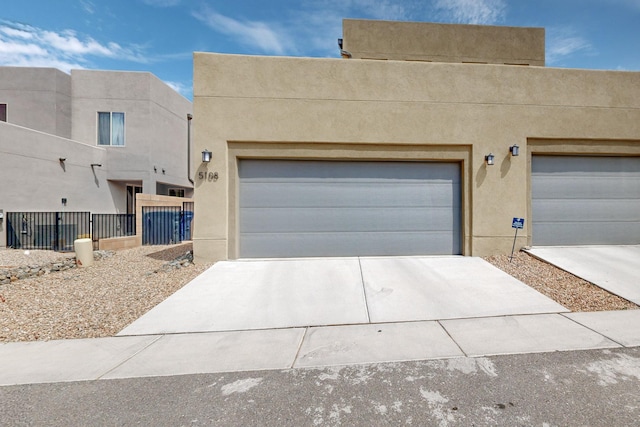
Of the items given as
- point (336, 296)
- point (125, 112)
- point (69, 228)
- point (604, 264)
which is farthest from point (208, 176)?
point (125, 112)

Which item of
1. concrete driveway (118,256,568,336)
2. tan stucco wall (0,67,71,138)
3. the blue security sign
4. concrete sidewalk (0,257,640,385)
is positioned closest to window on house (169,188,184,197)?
tan stucco wall (0,67,71,138)

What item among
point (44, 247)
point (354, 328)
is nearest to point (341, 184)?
point (354, 328)

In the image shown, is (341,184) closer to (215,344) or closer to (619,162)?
(215,344)

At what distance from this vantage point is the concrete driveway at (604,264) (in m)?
5.45

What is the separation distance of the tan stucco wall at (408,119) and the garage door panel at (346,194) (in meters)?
0.53

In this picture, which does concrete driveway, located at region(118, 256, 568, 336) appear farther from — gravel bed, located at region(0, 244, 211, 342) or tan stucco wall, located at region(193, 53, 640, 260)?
tan stucco wall, located at region(193, 53, 640, 260)

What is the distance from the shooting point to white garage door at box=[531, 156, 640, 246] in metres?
8.07

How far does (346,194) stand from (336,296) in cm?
336

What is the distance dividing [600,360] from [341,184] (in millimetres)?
5903

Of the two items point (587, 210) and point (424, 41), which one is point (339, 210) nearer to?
point (587, 210)

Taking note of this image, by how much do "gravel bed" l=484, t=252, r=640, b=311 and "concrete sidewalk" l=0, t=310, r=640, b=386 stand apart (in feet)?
1.56

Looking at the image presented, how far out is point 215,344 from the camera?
3754 mm

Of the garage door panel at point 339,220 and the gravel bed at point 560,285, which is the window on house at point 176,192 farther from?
the gravel bed at point 560,285

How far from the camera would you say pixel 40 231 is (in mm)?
12102
